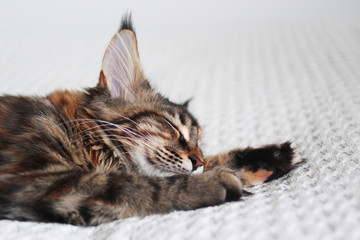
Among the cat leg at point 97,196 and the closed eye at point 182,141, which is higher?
the cat leg at point 97,196

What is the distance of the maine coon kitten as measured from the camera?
2.68 ft

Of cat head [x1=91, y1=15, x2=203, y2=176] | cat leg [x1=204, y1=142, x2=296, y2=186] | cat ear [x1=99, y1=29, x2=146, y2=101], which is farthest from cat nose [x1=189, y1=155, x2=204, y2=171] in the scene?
cat ear [x1=99, y1=29, x2=146, y2=101]

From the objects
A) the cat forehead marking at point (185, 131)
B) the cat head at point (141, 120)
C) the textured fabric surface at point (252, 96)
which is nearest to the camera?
the textured fabric surface at point (252, 96)

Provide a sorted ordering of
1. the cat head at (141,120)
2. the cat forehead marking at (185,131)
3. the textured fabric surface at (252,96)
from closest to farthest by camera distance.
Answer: the textured fabric surface at (252,96) → the cat head at (141,120) → the cat forehead marking at (185,131)

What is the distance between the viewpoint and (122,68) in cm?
123

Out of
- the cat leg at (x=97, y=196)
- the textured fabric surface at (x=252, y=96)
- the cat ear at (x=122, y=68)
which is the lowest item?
the textured fabric surface at (x=252, y=96)

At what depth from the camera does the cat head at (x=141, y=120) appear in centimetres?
106

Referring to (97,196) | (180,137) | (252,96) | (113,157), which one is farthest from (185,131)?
(252,96)

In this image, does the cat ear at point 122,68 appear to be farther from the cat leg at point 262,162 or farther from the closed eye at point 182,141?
the cat leg at point 262,162

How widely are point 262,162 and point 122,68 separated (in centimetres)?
53

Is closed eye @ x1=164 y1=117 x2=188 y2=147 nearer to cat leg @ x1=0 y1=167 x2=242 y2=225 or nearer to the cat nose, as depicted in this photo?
the cat nose

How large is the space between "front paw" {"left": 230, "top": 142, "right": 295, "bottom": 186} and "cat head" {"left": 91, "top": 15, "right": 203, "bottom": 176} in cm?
14

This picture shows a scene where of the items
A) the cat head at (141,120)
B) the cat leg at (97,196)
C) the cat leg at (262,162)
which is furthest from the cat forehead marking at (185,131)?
the cat leg at (97,196)

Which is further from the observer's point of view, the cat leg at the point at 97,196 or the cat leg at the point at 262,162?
the cat leg at the point at 262,162
